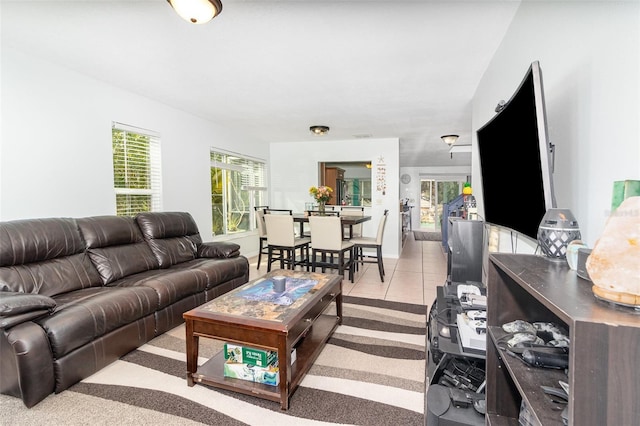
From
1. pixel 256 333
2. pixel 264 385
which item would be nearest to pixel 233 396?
pixel 264 385

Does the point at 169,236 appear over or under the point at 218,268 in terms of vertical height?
over

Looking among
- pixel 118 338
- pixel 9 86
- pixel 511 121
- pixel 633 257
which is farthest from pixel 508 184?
pixel 9 86

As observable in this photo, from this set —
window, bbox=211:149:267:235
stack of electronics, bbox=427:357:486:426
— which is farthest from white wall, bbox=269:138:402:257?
stack of electronics, bbox=427:357:486:426

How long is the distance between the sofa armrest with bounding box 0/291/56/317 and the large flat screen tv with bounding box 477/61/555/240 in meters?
2.61

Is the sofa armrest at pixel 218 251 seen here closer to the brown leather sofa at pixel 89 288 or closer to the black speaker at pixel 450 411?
the brown leather sofa at pixel 89 288

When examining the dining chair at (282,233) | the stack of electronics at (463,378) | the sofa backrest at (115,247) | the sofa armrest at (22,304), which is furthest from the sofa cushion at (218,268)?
the stack of electronics at (463,378)

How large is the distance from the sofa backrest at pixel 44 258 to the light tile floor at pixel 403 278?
7.33 ft

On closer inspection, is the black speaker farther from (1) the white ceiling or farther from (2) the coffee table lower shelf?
(1) the white ceiling

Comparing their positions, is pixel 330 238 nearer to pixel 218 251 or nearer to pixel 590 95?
pixel 218 251

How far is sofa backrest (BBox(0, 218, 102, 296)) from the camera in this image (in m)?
2.13

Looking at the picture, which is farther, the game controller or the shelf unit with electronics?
the game controller

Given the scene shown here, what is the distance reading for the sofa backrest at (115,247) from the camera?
269 cm

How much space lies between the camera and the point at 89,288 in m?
2.48

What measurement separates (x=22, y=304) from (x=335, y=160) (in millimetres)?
5449
